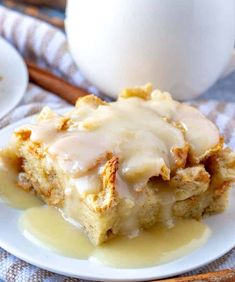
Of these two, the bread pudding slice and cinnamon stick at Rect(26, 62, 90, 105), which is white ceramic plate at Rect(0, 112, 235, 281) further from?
cinnamon stick at Rect(26, 62, 90, 105)

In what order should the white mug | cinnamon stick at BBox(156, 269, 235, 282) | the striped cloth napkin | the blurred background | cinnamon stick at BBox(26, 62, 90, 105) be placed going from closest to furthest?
cinnamon stick at BBox(156, 269, 235, 282), the striped cloth napkin, the white mug, cinnamon stick at BBox(26, 62, 90, 105), the blurred background

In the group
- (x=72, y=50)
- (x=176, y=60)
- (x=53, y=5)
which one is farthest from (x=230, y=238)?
(x=53, y=5)

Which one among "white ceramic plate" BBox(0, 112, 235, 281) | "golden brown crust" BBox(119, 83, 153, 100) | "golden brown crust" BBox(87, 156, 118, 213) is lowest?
"white ceramic plate" BBox(0, 112, 235, 281)

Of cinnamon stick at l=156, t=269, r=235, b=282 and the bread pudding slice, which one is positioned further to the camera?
the bread pudding slice

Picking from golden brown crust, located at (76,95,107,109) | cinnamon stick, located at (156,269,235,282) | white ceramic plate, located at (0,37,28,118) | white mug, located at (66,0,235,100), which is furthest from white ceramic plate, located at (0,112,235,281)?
white mug, located at (66,0,235,100)

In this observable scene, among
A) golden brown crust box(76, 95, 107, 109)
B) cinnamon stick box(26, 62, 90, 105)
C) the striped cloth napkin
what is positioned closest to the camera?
the striped cloth napkin

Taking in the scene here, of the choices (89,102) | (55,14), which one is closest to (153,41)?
(89,102)
